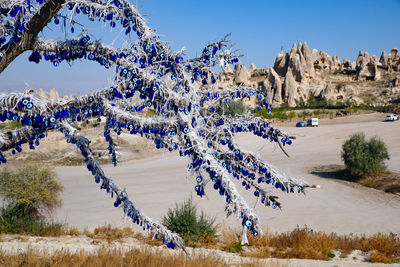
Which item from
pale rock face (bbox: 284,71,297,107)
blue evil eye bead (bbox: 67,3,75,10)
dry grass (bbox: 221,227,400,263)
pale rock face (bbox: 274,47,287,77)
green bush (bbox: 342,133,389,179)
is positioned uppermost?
pale rock face (bbox: 274,47,287,77)

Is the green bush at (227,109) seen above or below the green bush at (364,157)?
above

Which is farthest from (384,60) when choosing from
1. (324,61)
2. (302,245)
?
(302,245)

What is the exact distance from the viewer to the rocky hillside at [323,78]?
75500 millimetres

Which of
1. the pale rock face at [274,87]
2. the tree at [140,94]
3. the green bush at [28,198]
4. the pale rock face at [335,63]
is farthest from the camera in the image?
the pale rock face at [335,63]

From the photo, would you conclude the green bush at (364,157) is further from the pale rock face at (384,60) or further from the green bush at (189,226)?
the pale rock face at (384,60)

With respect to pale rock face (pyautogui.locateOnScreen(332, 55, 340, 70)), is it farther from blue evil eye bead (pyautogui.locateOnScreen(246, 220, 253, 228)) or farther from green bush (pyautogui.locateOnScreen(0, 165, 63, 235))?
blue evil eye bead (pyautogui.locateOnScreen(246, 220, 253, 228))

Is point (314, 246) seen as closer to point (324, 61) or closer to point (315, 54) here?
point (324, 61)

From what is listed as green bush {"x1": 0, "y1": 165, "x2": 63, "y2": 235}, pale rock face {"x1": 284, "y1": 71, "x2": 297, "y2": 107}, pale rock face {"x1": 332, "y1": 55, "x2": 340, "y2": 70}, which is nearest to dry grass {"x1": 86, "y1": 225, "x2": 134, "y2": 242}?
green bush {"x1": 0, "y1": 165, "x2": 63, "y2": 235}

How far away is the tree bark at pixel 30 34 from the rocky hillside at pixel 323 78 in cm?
4743

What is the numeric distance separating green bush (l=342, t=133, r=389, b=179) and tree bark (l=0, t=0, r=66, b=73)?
19703 mm

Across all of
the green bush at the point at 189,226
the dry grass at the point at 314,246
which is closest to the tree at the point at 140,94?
the dry grass at the point at 314,246

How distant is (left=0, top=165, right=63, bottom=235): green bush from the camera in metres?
12.2

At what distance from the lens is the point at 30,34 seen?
3377 mm

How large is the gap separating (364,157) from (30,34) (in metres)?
19.9
